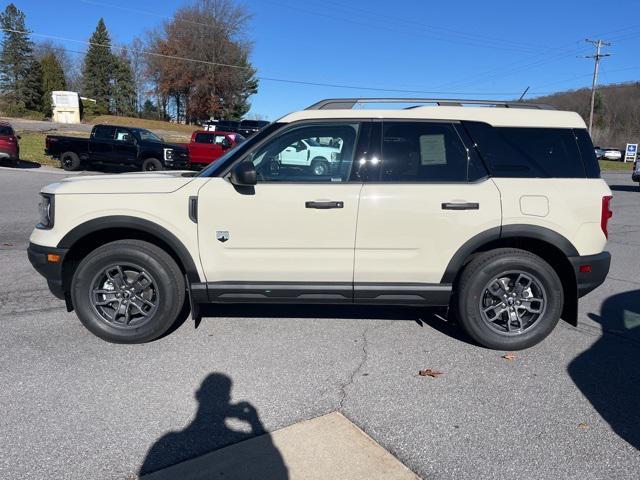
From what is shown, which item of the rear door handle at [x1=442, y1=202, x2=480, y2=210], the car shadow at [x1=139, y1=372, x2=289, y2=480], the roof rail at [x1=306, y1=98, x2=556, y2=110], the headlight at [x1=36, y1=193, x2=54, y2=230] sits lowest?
the car shadow at [x1=139, y1=372, x2=289, y2=480]

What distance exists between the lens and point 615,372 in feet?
13.0

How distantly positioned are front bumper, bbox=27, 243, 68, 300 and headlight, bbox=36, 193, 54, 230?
178mm

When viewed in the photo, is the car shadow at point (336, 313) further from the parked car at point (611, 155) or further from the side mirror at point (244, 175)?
the parked car at point (611, 155)

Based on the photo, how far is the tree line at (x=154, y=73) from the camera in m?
60.1

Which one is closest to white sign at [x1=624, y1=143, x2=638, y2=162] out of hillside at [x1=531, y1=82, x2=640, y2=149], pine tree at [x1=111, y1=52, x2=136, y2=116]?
hillside at [x1=531, y1=82, x2=640, y2=149]

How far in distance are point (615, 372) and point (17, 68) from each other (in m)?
79.2

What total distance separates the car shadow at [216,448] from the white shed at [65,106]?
58249 millimetres

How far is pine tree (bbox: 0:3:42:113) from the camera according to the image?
217 ft

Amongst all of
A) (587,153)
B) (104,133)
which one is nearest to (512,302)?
(587,153)

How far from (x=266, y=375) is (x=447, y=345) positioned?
161 cm

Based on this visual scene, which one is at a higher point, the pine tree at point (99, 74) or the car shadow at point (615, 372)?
the pine tree at point (99, 74)

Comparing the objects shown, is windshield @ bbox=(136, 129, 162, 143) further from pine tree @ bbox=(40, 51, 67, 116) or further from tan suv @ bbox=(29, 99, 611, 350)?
pine tree @ bbox=(40, 51, 67, 116)

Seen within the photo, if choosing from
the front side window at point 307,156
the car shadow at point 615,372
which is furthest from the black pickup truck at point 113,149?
the car shadow at point 615,372

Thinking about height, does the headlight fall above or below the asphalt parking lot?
above
